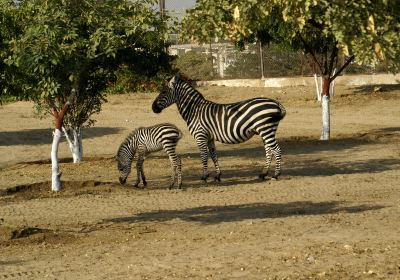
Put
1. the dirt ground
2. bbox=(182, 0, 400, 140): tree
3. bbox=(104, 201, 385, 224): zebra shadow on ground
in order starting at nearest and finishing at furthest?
1. bbox=(182, 0, 400, 140): tree
2. the dirt ground
3. bbox=(104, 201, 385, 224): zebra shadow on ground

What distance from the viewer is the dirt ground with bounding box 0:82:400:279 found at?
39.5ft

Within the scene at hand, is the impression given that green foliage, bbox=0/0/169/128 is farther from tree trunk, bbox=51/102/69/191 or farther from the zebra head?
the zebra head

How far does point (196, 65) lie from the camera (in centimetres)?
5488

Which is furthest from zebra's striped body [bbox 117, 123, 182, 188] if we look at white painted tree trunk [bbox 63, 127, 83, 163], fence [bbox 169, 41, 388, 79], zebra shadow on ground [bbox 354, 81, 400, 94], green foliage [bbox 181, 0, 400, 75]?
fence [bbox 169, 41, 388, 79]

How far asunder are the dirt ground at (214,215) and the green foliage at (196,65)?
1972 centimetres

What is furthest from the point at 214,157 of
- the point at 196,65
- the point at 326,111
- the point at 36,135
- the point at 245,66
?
the point at 196,65

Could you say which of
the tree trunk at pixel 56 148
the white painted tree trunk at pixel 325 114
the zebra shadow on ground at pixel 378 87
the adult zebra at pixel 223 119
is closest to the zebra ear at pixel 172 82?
the adult zebra at pixel 223 119

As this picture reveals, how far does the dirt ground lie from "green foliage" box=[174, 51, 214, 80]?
1972 cm

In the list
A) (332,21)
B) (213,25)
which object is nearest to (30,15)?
(213,25)

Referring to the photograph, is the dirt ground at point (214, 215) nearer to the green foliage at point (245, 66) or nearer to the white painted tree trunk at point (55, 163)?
the white painted tree trunk at point (55, 163)

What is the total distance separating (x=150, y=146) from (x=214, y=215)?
16.5 ft

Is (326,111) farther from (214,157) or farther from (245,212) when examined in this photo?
(245,212)

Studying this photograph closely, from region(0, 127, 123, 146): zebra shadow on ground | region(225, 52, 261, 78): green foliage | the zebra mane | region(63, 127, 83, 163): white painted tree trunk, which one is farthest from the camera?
region(225, 52, 261, 78): green foliage

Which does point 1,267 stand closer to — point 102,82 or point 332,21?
point 332,21
